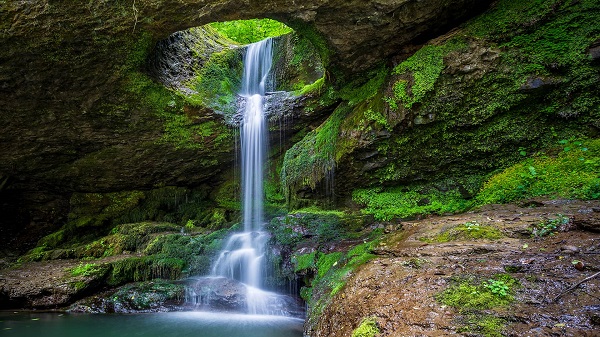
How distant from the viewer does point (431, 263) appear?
3600 mm

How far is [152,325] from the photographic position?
19.0 ft

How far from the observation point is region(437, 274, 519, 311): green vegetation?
8.92 feet

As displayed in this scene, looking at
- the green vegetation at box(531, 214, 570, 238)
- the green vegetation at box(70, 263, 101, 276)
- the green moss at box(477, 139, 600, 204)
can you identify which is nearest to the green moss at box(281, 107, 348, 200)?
the green moss at box(477, 139, 600, 204)

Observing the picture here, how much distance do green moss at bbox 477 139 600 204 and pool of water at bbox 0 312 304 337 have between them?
4.26 meters

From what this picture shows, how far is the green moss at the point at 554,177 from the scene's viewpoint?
502cm

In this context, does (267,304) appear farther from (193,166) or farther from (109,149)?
(109,149)

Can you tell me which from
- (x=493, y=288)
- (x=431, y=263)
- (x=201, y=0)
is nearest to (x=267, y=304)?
(x=431, y=263)

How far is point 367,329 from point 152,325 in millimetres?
4409

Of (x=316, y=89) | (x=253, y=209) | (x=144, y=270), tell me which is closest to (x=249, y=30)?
(x=316, y=89)

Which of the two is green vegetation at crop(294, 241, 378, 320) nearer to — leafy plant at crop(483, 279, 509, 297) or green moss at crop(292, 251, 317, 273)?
green moss at crop(292, 251, 317, 273)

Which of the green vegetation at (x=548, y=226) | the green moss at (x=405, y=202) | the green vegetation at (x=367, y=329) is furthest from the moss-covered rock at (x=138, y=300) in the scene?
the green vegetation at (x=548, y=226)

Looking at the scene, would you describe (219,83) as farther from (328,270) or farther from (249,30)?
(328,270)

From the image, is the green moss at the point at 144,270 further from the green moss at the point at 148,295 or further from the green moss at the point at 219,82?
the green moss at the point at 219,82

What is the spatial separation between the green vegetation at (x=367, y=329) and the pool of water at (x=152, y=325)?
2.08m
